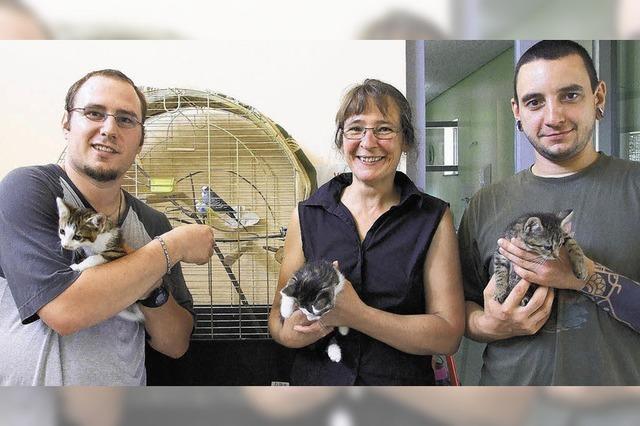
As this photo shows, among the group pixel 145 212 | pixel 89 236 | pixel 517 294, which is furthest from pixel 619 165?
pixel 89 236

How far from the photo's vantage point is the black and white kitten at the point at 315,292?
50.8 inches

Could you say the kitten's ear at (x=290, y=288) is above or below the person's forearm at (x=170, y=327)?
above

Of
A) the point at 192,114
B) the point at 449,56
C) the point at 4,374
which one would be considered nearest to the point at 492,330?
the point at 449,56

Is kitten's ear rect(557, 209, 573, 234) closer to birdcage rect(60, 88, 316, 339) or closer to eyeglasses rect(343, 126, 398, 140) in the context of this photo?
eyeglasses rect(343, 126, 398, 140)

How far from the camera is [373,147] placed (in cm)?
133

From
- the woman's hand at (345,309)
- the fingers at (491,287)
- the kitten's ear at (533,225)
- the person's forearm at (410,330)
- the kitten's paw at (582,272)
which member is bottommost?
the person's forearm at (410,330)

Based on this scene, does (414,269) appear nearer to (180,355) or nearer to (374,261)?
(374,261)

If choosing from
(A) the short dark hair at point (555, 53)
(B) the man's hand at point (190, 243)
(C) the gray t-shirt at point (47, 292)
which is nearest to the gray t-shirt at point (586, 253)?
(A) the short dark hair at point (555, 53)

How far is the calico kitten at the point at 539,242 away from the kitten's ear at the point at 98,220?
2.57 ft

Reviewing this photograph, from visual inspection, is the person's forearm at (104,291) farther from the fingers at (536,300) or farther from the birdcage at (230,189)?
the fingers at (536,300)

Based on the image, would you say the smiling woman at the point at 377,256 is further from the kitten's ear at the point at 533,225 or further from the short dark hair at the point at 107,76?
the short dark hair at the point at 107,76

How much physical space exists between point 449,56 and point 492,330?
1.87ft

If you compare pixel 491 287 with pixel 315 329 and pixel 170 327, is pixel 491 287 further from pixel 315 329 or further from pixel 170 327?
pixel 170 327

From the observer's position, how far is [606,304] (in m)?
1.35
